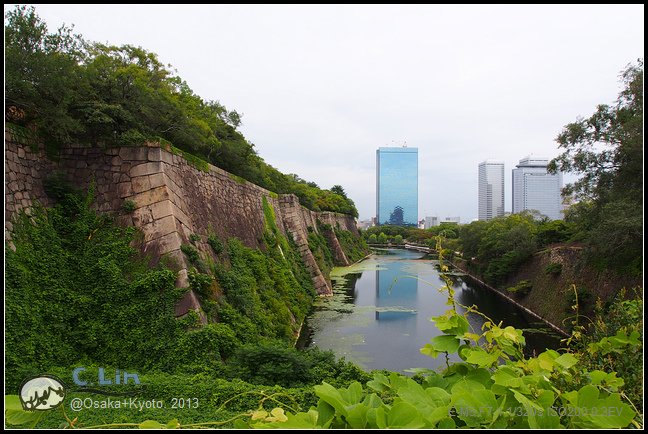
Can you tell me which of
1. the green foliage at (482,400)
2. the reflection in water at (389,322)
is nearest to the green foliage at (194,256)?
the reflection in water at (389,322)

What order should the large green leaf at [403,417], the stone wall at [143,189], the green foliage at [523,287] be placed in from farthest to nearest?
1. the green foliage at [523,287]
2. the stone wall at [143,189]
3. the large green leaf at [403,417]

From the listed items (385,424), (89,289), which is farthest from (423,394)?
(89,289)

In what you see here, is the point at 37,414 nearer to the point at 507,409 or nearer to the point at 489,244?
the point at 507,409

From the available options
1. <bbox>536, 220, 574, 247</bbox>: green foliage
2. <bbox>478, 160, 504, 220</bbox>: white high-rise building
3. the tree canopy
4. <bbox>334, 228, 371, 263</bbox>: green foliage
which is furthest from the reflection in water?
<bbox>478, 160, 504, 220</bbox>: white high-rise building

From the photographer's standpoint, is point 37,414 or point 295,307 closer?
point 37,414

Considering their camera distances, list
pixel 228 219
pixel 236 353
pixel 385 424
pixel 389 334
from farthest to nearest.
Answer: pixel 389 334, pixel 228 219, pixel 236 353, pixel 385 424

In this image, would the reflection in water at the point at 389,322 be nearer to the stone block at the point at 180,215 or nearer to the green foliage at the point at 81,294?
the green foliage at the point at 81,294
